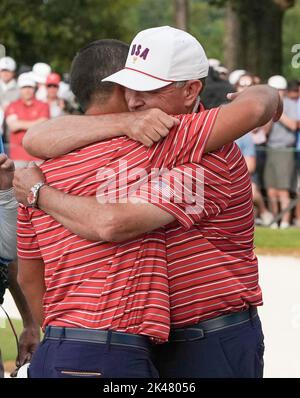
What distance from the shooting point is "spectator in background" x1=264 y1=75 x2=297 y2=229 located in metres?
14.6

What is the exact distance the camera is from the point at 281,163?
14.6 metres

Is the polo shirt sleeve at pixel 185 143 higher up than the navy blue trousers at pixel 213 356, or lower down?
higher up

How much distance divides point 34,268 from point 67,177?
428 millimetres

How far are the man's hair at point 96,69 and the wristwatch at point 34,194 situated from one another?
1.19 feet

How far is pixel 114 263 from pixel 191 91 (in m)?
0.68

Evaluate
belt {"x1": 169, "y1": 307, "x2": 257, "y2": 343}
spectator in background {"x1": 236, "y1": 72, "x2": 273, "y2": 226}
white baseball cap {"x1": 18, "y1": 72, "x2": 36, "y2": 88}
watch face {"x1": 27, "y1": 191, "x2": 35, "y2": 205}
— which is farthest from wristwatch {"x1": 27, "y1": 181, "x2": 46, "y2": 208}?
white baseball cap {"x1": 18, "y1": 72, "x2": 36, "y2": 88}

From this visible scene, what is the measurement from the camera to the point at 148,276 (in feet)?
12.6

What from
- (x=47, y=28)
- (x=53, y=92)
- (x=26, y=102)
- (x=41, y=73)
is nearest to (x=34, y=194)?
(x=26, y=102)

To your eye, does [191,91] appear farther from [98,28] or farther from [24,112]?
[98,28]

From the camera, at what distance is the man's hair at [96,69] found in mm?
4105

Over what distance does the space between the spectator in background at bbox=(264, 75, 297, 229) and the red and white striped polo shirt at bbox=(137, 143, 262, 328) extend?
1055cm

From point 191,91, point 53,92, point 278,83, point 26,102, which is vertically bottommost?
point 191,91

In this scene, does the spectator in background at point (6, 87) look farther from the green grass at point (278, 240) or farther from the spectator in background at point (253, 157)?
the green grass at point (278, 240)

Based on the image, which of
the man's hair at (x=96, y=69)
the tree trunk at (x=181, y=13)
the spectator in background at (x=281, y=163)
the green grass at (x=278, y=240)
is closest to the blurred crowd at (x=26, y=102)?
the spectator in background at (x=281, y=163)
